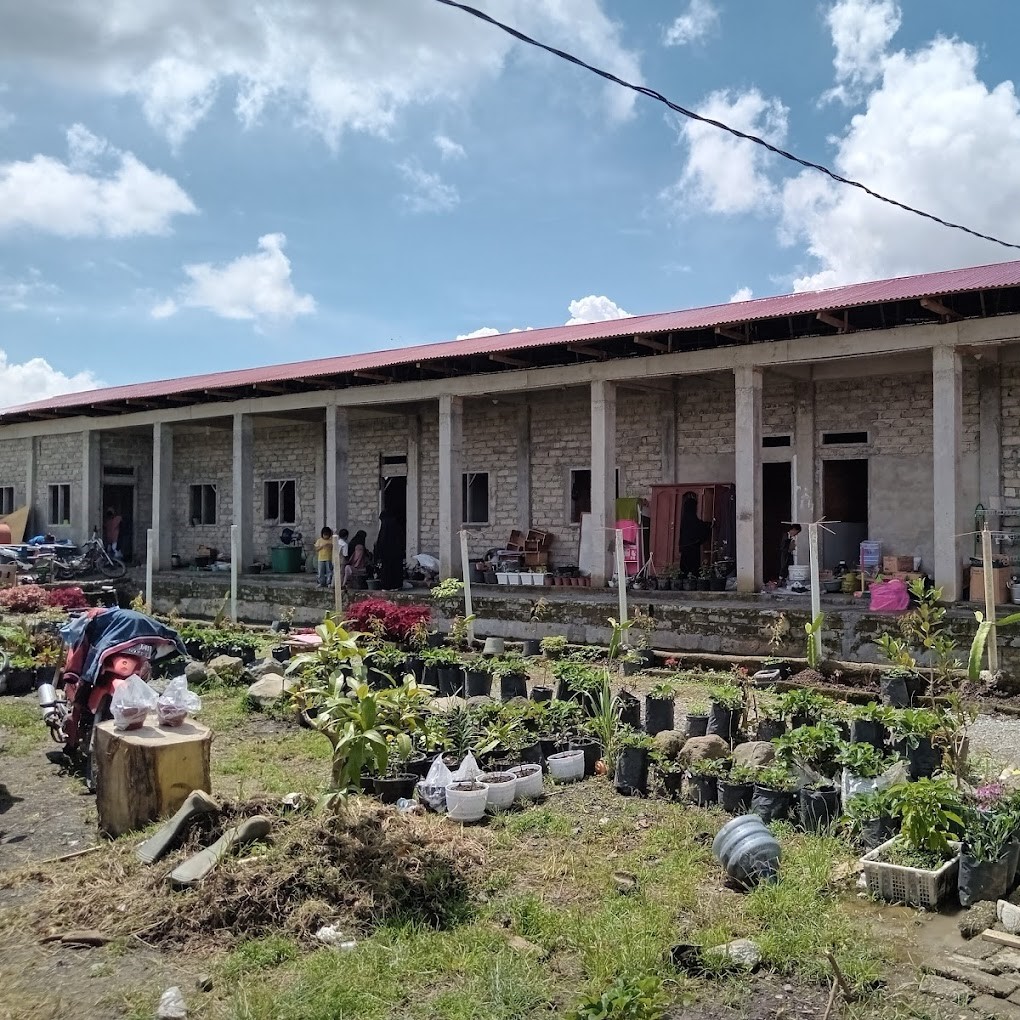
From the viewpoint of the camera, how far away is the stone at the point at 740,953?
3.72 metres

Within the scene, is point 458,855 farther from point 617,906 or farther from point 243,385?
point 243,385

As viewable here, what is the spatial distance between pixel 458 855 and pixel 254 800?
1177 mm

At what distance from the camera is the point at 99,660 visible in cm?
623

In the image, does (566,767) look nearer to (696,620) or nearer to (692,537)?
(696,620)

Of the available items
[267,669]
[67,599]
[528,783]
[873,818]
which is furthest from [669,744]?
[67,599]

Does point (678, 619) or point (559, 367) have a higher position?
point (559, 367)

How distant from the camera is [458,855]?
4691 millimetres

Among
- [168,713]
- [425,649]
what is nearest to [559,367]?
[425,649]

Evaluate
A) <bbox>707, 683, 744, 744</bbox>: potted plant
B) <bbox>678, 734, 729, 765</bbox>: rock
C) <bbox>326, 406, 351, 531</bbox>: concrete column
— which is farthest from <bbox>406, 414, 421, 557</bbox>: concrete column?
<bbox>678, 734, 729, 765</bbox>: rock

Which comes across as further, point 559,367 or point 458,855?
point 559,367

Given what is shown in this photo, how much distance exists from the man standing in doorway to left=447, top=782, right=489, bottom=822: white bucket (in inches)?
360

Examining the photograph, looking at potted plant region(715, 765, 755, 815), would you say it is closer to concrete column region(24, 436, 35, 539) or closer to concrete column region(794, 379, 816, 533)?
concrete column region(794, 379, 816, 533)

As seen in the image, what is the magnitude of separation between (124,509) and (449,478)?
11193mm

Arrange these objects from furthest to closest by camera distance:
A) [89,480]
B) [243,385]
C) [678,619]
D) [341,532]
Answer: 1. [89,480]
2. [243,385]
3. [341,532]
4. [678,619]
